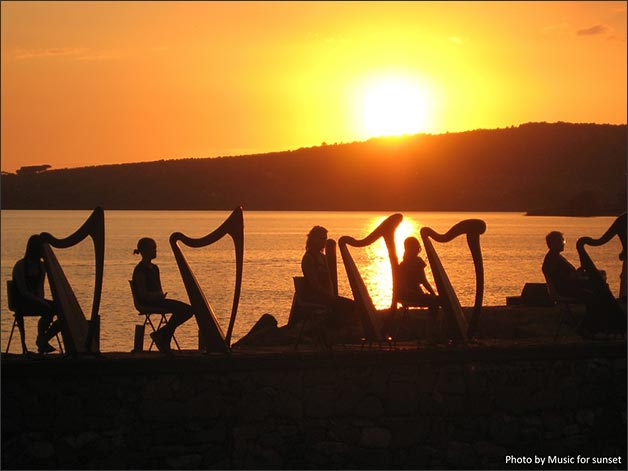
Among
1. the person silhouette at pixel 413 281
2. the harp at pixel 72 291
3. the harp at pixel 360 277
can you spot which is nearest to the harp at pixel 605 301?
the person silhouette at pixel 413 281

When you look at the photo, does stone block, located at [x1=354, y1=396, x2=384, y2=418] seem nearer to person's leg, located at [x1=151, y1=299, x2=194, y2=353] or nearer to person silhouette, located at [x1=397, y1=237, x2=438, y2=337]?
person silhouette, located at [x1=397, y1=237, x2=438, y2=337]

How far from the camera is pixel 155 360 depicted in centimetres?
1152

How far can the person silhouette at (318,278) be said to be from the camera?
1225cm

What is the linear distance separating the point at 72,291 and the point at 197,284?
1178 millimetres

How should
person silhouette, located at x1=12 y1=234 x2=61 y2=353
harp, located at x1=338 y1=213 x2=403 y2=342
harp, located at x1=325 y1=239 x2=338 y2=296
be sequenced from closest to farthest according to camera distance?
person silhouette, located at x1=12 y1=234 x2=61 y2=353, harp, located at x1=338 y1=213 x2=403 y2=342, harp, located at x1=325 y1=239 x2=338 y2=296

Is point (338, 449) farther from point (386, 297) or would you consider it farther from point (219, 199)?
point (219, 199)

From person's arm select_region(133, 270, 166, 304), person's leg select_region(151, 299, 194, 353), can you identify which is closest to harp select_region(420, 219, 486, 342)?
person's leg select_region(151, 299, 194, 353)

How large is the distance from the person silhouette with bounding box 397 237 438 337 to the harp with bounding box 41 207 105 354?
3.06m

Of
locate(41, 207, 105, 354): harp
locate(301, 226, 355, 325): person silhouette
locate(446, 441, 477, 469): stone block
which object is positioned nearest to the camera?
locate(41, 207, 105, 354): harp

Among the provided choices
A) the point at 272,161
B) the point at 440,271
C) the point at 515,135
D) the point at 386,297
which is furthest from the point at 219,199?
the point at 440,271

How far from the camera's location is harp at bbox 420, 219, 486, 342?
40.3 ft

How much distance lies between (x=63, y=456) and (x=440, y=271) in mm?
4071

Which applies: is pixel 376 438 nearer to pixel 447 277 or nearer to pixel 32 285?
pixel 447 277

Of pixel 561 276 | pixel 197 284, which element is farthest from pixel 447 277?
pixel 197 284
